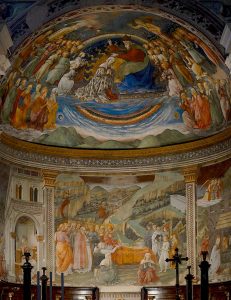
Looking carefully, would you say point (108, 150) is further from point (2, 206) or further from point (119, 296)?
point (119, 296)

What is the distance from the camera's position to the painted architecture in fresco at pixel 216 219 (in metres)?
24.3

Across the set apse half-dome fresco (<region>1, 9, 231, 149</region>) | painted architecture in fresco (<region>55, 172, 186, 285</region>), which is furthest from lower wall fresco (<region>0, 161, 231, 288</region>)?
apse half-dome fresco (<region>1, 9, 231, 149</region>)

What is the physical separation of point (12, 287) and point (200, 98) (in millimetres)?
7038

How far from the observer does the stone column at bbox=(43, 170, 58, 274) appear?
82.8 ft

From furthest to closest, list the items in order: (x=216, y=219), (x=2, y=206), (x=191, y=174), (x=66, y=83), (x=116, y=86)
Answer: (x=116, y=86), (x=191, y=174), (x=66, y=83), (x=216, y=219), (x=2, y=206)

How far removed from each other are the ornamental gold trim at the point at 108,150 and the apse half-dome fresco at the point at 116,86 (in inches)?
6.1

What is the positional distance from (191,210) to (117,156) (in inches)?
102

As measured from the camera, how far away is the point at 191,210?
82.9 feet

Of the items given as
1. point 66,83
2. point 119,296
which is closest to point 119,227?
point 119,296

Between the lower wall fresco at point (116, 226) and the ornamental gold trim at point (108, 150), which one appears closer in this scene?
the ornamental gold trim at point (108, 150)

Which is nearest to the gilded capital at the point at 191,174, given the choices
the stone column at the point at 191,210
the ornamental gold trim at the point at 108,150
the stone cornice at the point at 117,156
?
the stone column at the point at 191,210

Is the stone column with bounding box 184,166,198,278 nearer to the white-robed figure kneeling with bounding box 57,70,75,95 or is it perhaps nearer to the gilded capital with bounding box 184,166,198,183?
the gilded capital with bounding box 184,166,198,183

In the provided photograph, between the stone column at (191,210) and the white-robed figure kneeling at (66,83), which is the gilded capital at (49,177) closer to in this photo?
the white-robed figure kneeling at (66,83)

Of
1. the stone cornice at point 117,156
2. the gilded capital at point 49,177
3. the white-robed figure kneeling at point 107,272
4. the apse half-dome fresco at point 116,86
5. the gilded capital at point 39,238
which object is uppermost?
the apse half-dome fresco at point 116,86
